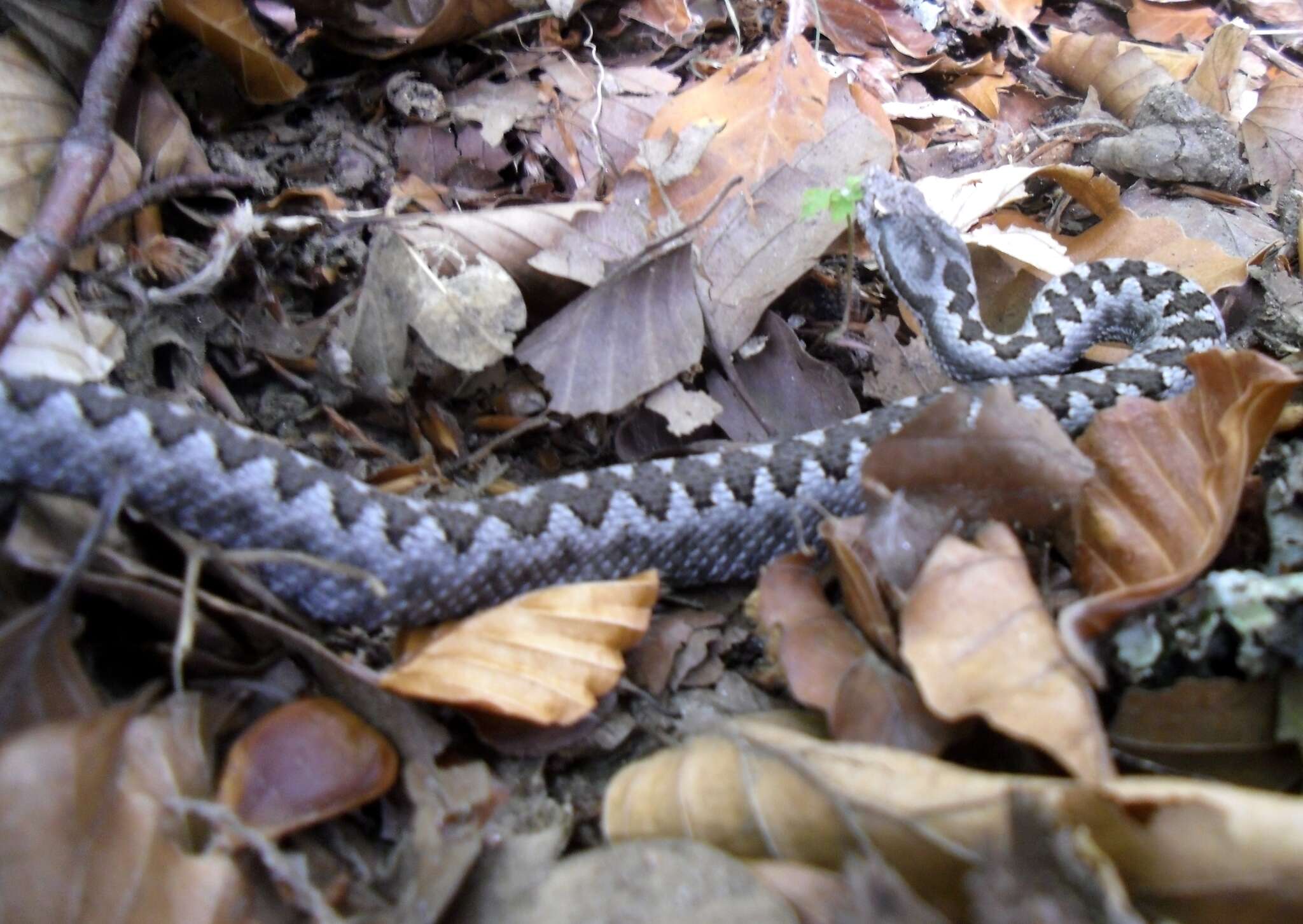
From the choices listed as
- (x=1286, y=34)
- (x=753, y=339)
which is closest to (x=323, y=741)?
(x=753, y=339)

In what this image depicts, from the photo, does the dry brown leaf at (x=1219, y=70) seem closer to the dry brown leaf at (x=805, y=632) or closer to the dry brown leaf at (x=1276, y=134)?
the dry brown leaf at (x=1276, y=134)

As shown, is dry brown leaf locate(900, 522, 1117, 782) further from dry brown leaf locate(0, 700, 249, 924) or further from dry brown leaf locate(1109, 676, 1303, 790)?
dry brown leaf locate(0, 700, 249, 924)

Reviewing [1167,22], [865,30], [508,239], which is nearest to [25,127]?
[508,239]

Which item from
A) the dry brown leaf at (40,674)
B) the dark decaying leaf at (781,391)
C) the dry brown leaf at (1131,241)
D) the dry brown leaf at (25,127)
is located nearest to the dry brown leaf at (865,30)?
the dry brown leaf at (1131,241)

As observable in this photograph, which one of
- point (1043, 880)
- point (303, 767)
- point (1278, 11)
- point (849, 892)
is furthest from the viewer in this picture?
point (1278, 11)

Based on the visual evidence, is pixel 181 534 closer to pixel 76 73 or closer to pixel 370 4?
pixel 76 73

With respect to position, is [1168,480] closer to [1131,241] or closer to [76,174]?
[1131,241]
